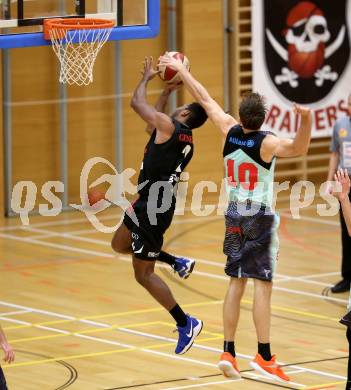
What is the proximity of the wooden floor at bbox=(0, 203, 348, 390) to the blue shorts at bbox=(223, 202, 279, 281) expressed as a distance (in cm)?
136

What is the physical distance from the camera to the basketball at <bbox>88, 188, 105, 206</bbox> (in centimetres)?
2073

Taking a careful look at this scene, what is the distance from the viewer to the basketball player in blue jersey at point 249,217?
10.6 meters

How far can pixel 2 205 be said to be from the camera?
20.1m

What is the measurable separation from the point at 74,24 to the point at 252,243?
3046 mm

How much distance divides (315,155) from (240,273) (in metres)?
12.7

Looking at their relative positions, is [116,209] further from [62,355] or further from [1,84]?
[62,355]

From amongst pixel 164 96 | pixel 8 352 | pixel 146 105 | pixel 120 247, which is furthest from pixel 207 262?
pixel 8 352

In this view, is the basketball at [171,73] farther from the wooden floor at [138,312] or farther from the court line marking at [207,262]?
the court line marking at [207,262]

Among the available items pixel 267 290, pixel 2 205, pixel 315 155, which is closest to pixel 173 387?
pixel 267 290

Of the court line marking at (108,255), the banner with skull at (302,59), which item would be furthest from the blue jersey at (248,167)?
the banner with skull at (302,59)

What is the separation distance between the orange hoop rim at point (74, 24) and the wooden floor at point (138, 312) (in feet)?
10.8

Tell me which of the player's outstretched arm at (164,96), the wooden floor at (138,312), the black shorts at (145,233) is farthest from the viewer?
the wooden floor at (138,312)

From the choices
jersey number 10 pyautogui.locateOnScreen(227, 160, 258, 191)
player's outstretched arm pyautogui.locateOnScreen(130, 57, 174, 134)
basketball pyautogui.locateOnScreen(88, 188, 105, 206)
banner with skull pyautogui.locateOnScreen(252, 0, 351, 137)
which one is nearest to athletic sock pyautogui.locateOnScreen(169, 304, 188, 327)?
jersey number 10 pyautogui.locateOnScreen(227, 160, 258, 191)

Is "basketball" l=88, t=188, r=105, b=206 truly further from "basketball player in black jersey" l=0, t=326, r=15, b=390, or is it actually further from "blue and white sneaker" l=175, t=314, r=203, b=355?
"basketball player in black jersey" l=0, t=326, r=15, b=390
